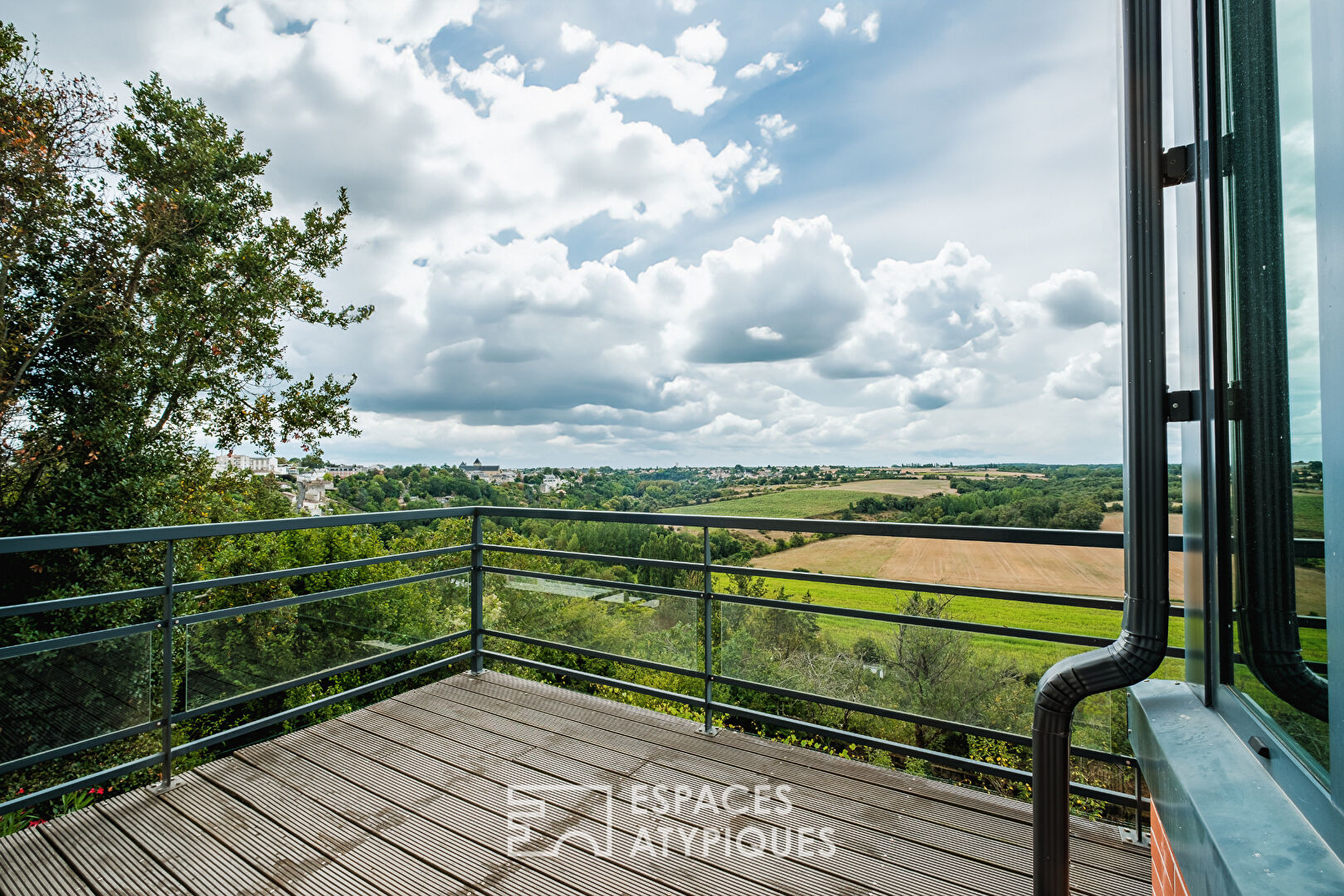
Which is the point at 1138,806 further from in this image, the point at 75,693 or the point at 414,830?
the point at 75,693

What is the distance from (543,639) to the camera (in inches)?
139

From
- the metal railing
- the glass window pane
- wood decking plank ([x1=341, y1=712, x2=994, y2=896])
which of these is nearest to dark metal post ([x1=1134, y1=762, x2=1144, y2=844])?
the metal railing

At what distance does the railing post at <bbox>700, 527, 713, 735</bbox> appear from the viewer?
2.97 metres

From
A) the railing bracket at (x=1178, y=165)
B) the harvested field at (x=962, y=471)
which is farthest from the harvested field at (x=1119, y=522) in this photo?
the harvested field at (x=962, y=471)

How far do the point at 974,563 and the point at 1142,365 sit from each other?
1296mm

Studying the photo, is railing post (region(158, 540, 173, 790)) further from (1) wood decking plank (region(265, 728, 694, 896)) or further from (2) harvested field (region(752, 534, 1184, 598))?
(2) harvested field (region(752, 534, 1184, 598))

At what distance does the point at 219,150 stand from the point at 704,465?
6994 millimetres

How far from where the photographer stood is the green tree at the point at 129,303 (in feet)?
20.8

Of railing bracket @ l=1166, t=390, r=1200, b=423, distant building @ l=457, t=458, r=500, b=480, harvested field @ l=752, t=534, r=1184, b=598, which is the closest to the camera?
railing bracket @ l=1166, t=390, r=1200, b=423

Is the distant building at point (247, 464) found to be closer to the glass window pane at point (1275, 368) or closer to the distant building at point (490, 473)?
the distant building at point (490, 473)

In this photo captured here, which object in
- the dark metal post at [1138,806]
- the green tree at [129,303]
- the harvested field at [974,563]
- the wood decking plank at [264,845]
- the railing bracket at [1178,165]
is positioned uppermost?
the green tree at [129,303]

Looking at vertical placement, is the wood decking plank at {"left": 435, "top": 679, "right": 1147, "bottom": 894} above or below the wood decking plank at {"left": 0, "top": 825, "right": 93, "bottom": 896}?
above

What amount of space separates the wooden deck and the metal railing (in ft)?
0.42
